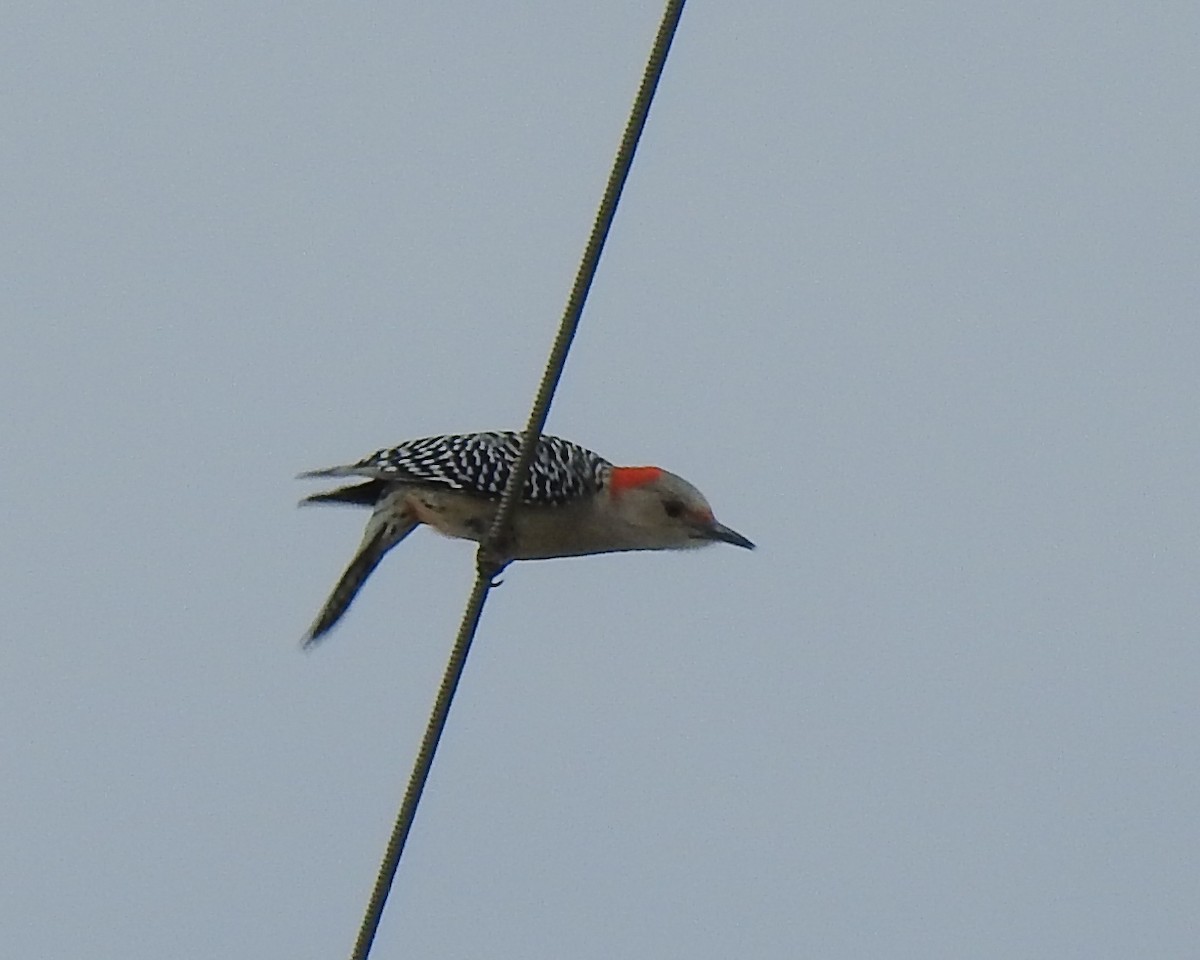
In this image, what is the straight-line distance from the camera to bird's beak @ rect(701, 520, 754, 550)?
987 centimetres

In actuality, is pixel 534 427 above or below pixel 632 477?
below

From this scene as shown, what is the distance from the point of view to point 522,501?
9109 millimetres

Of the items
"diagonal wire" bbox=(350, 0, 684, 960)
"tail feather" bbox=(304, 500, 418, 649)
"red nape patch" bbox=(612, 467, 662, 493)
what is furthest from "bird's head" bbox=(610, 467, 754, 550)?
"diagonal wire" bbox=(350, 0, 684, 960)

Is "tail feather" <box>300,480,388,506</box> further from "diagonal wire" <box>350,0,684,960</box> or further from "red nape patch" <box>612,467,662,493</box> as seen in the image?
"diagonal wire" <box>350,0,684,960</box>

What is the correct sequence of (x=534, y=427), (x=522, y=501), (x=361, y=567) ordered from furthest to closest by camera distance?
(x=361, y=567) < (x=522, y=501) < (x=534, y=427)

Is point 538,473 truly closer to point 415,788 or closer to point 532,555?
point 532,555

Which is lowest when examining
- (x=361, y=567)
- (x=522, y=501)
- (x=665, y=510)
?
(x=361, y=567)

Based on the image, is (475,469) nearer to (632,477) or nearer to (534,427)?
(632,477)

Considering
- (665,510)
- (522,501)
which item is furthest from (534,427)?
(665,510)

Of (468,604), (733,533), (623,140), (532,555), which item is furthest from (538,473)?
(623,140)

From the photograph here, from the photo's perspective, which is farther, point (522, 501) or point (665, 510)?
point (665, 510)

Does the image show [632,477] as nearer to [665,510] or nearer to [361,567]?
[665,510]

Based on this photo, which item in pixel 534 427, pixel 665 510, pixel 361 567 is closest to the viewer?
pixel 534 427

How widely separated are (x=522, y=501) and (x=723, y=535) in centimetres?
119
